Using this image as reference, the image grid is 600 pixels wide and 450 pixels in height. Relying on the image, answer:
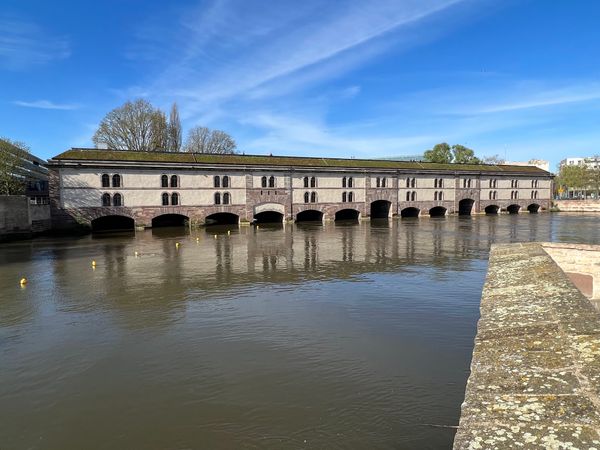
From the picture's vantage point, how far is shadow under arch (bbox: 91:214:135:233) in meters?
46.7

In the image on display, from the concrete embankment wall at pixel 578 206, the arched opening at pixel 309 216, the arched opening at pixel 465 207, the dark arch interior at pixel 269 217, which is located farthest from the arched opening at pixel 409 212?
the concrete embankment wall at pixel 578 206

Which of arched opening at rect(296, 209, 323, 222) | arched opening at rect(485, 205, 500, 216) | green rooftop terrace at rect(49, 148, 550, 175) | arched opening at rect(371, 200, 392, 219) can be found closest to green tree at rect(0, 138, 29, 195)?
green rooftop terrace at rect(49, 148, 550, 175)

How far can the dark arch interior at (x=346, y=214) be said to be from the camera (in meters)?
60.0

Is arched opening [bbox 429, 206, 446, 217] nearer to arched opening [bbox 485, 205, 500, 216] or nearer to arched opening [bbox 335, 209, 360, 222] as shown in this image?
arched opening [bbox 485, 205, 500, 216]

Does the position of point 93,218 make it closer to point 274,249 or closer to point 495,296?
point 274,249

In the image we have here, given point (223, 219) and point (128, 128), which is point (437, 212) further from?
point (128, 128)

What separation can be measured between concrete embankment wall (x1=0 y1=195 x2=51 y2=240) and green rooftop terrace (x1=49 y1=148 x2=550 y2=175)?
22.7 feet

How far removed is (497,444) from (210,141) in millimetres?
77613

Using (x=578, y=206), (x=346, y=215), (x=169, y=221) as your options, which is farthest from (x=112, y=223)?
(x=578, y=206)

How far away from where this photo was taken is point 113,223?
162 ft

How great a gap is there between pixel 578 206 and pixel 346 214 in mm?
46610

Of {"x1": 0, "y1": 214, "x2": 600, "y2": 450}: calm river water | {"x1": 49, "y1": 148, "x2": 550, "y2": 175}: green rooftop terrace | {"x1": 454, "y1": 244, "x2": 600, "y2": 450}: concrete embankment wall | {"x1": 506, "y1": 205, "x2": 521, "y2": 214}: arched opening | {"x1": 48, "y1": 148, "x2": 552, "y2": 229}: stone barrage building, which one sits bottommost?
{"x1": 0, "y1": 214, "x2": 600, "y2": 450}: calm river water

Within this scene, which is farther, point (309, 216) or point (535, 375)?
point (309, 216)

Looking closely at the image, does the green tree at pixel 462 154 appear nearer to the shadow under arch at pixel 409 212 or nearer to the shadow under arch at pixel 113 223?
the shadow under arch at pixel 409 212
